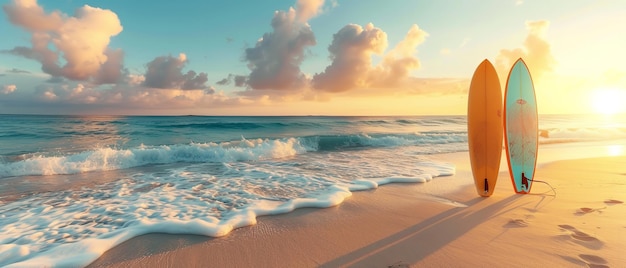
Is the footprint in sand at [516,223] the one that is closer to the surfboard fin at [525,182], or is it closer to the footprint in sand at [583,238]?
the footprint in sand at [583,238]

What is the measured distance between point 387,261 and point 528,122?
425cm

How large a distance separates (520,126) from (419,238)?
339 cm

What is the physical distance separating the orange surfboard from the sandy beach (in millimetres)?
476

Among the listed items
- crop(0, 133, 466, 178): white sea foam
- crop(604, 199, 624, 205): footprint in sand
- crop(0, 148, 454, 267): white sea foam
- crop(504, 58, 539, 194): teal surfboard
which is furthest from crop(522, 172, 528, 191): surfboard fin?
crop(0, 133, 466, 178): white sea foam

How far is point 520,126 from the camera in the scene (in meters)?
4.93

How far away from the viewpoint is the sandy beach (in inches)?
97.8

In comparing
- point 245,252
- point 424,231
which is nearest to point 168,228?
point 245,252

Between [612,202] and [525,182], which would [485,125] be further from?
[612,202]

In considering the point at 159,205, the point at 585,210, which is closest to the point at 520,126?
the point at 585,210

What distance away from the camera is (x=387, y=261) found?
7.98ft

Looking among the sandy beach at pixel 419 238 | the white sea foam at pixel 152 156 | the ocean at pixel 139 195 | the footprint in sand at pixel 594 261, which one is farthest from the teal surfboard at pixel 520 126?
the white sea foam at pixel 152 156

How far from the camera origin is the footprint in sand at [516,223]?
10.6 ft

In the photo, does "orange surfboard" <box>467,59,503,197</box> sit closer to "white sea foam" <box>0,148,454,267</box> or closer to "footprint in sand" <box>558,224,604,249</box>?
"white sea foam" <box>0,148,454,267</box>

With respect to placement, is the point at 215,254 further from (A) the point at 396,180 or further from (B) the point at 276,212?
(A) the point at 396,180
